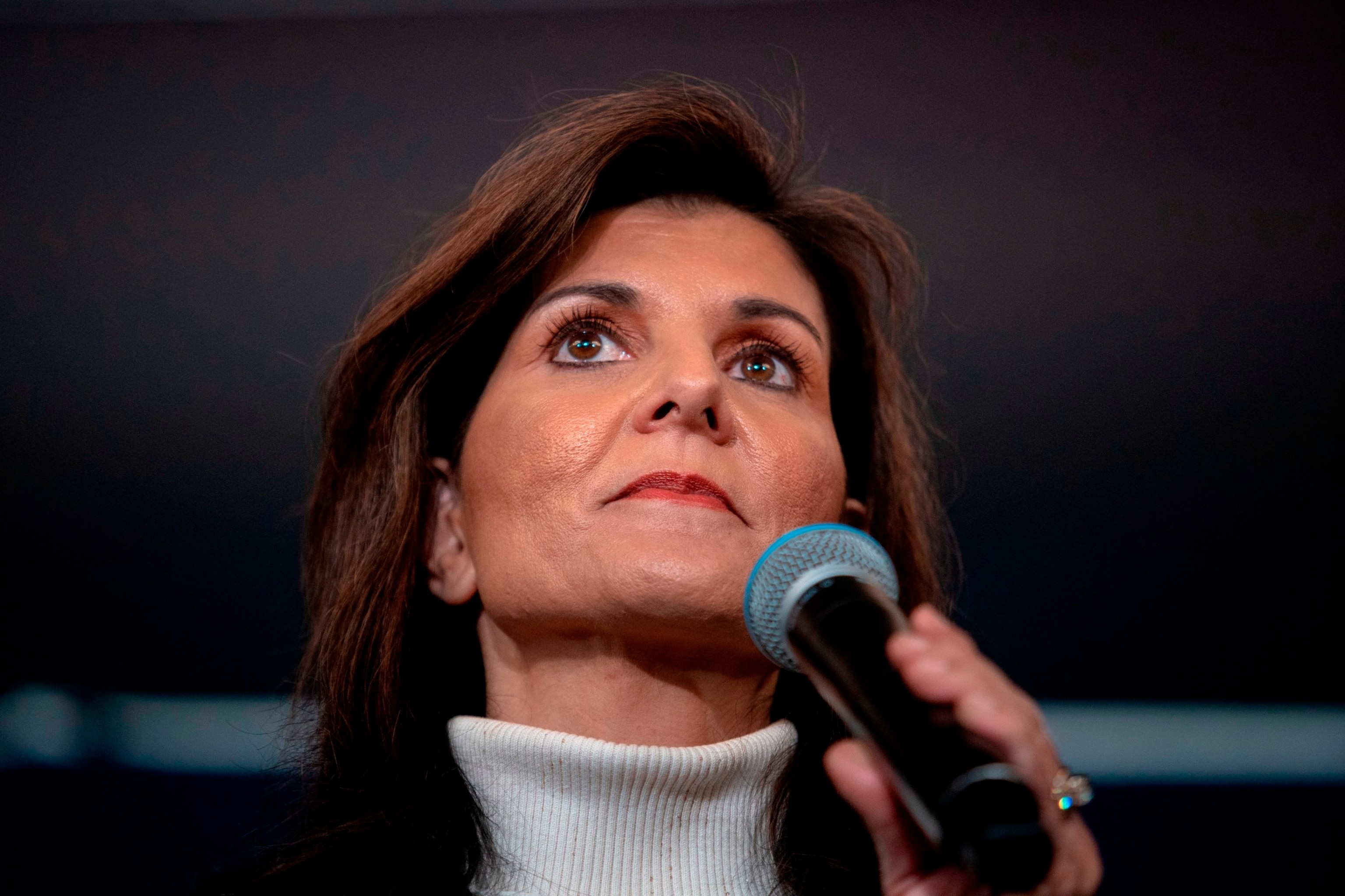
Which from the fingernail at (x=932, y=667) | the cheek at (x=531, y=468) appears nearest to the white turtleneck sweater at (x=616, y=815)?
the cheek at (x=531, y=468)

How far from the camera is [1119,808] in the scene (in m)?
2.23

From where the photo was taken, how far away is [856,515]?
1946 mm

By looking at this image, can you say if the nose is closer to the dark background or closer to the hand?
the hand

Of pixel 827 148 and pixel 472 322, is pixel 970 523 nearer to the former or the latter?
pixel 827 148

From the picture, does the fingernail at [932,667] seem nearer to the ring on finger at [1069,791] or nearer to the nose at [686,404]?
the ring on finger at [1069,791]

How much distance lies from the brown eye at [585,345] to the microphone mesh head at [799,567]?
70 cm

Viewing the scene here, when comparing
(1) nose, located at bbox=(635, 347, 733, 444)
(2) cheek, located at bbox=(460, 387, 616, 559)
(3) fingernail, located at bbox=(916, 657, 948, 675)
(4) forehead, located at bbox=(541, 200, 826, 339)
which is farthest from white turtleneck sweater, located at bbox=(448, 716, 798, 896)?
(3) fingernail, located at bbox=(916, 657, 948, 675)

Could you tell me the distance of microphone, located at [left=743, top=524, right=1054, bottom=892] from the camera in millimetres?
581

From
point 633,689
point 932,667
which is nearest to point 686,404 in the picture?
point 633,689

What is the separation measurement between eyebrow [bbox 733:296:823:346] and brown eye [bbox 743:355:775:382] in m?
0.07

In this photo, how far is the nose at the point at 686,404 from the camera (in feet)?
4.61

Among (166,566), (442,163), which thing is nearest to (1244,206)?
(442,163)

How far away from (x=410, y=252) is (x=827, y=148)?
992mm

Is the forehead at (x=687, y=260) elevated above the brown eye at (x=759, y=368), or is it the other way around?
the forehead at (x=687, y=260)
